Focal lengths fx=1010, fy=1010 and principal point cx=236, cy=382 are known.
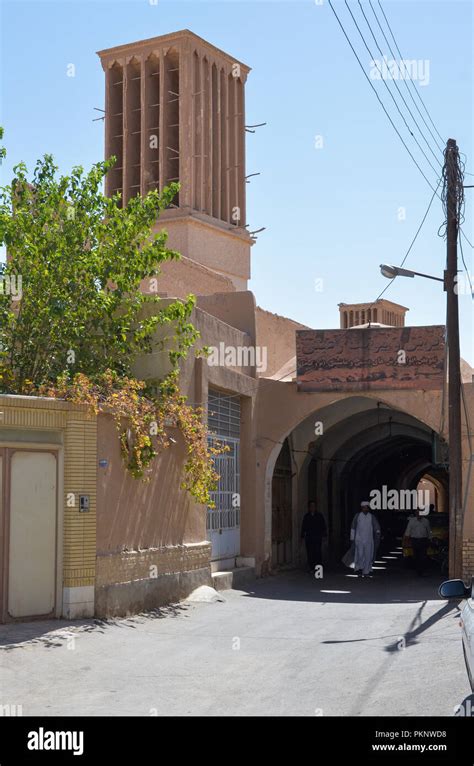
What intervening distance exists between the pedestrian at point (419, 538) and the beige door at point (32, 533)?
476 inches

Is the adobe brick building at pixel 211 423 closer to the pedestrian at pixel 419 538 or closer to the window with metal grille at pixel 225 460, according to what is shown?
the window with metal grille at pixel 225 460

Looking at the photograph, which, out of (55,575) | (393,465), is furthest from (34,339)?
(393,465)

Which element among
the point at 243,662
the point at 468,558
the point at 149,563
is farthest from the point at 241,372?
the point at 243,662

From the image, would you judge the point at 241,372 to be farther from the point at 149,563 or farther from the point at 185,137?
the point at 185,137

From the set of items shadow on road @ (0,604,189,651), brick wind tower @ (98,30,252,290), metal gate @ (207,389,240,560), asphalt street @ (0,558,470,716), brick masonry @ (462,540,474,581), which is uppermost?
brick wind tower @ (98,30,252,290)

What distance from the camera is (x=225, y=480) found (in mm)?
18312

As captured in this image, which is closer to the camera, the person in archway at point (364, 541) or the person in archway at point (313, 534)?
the person in archway at point (364, 541)

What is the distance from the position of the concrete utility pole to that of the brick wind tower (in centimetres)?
1501

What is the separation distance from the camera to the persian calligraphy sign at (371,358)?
63.8 ft

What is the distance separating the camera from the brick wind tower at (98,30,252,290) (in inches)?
1251

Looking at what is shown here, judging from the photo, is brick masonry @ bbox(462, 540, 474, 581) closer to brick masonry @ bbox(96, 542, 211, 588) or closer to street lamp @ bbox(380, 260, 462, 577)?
street lamp @ bbox(380, 260, 462, 577)

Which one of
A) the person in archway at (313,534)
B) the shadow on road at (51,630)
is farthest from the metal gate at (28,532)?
the person in archway at (313,534)

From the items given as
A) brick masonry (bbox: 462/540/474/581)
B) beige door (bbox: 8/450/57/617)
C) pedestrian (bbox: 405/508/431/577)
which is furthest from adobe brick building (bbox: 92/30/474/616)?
pedestrian (bbox: 405/508/431/577)
